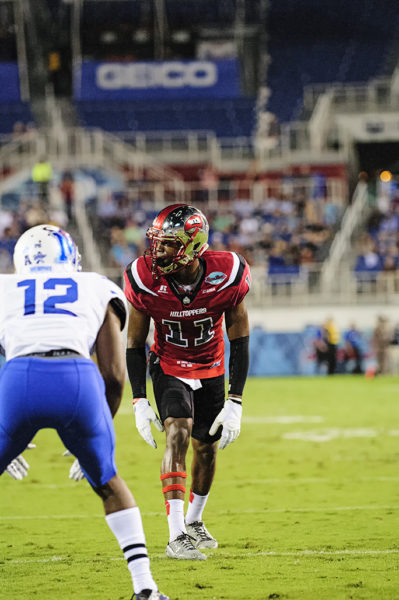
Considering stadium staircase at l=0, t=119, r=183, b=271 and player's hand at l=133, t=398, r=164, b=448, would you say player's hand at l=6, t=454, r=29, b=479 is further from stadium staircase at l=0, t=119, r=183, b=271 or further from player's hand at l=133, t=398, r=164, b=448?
stadium staircase at l=0, t=119, r=183, b=271

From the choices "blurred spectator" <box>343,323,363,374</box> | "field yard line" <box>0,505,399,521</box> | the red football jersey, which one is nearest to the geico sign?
"blurred spectator" <box>343,323,363,374</box>

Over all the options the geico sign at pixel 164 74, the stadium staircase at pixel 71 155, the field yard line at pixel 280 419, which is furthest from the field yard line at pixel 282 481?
the geico sign at pixel 164 74

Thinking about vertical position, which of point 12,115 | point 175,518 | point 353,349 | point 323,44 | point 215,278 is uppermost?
point 215,278

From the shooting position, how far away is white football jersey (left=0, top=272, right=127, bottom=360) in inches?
158

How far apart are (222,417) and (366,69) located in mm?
27892

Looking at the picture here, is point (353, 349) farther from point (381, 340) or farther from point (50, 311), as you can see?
point (50, 311)

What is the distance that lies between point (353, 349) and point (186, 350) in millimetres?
16943

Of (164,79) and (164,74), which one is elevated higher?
(164,74)

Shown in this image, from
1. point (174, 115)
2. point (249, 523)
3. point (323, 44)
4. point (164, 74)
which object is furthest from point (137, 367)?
point (323, 44)

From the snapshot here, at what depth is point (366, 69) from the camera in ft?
103

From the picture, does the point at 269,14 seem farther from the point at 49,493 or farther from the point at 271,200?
the point at 49,493

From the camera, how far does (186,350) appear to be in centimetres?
561

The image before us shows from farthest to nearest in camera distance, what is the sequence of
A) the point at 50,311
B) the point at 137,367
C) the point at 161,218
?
the point at 137,367
the point at 161,218
the point at 50,311

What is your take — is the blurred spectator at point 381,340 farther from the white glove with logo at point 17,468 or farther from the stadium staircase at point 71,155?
the white glove with logo at point 17,468
